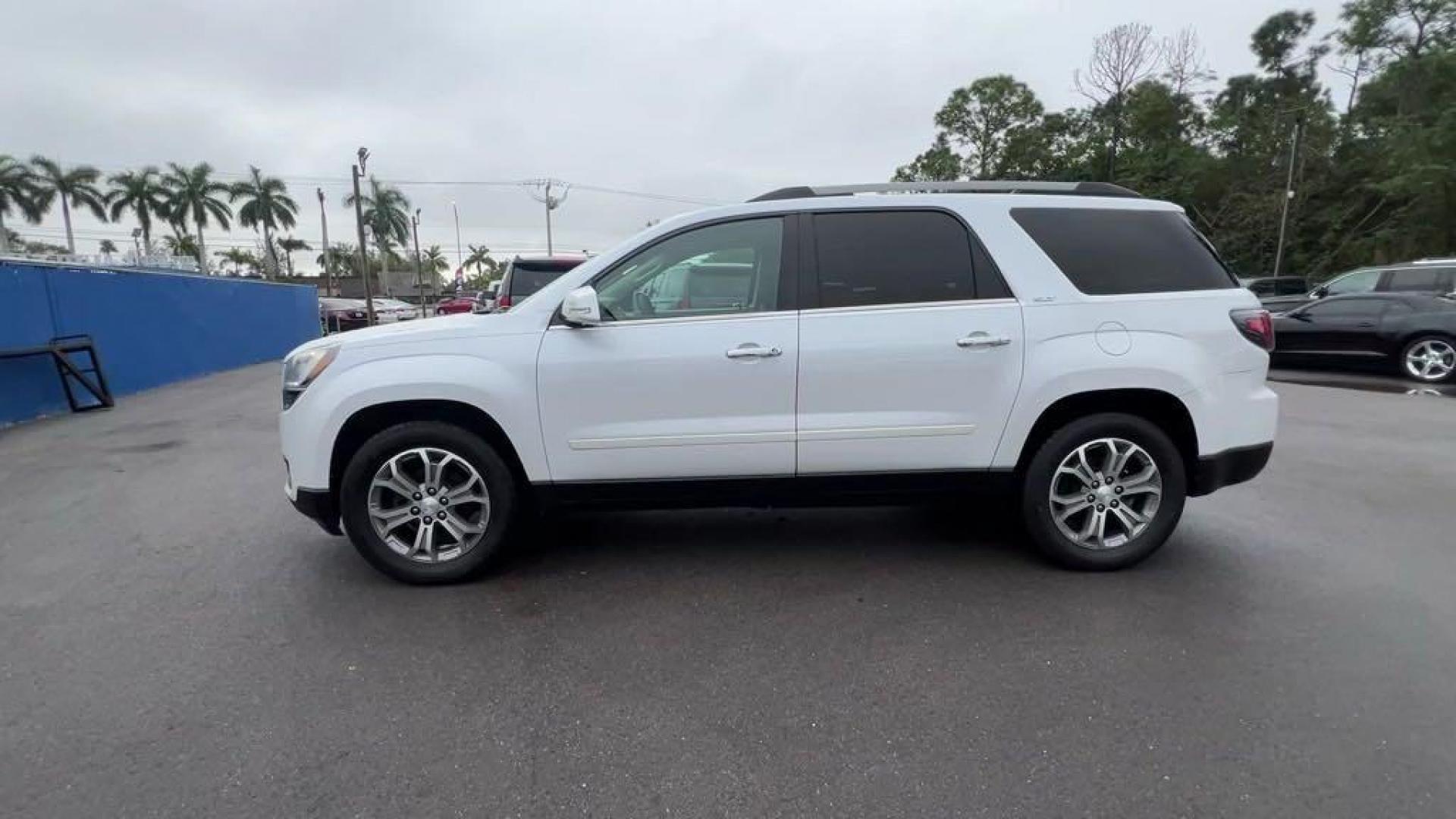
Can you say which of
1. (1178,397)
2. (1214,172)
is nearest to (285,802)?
(1178,397)

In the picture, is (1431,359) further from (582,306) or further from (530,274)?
(582,306)

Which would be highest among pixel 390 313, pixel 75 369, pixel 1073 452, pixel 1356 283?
pixel 1356 283

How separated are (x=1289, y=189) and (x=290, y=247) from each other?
7851 centimetres

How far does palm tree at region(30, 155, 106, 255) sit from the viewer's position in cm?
5150

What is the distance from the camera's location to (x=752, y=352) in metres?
3.64

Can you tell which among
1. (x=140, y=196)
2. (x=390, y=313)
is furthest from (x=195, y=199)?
(x=390, y=313)

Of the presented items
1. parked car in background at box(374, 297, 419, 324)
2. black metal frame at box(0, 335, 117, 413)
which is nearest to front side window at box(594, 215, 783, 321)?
black metal frame at box(0, 335, 117, 413)

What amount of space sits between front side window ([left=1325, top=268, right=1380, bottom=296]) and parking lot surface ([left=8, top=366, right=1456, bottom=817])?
10.9m

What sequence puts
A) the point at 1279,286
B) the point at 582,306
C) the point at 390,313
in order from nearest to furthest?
the point at 582,306 < the point at 1279,286 < the point at 390,313

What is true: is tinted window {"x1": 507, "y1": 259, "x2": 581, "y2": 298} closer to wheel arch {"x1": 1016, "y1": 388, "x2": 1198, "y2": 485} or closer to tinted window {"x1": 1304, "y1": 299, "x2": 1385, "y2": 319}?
wheel arch {"x1": 1016, "y1": 388, "x2": 1198, "y2": 485}

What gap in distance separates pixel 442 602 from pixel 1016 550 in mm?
3021

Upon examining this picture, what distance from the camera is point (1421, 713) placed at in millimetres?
2662

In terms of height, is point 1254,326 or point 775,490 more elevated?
point 1254,326

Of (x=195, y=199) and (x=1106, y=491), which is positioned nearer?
(x=1106, y=491)
